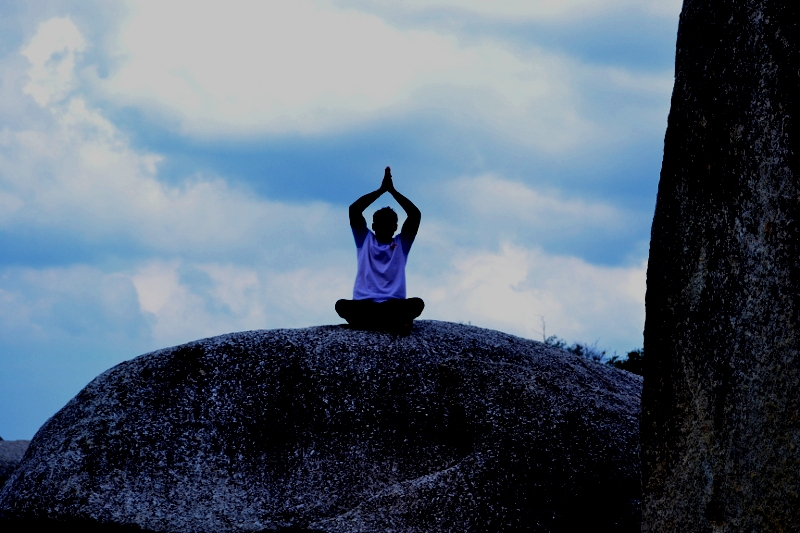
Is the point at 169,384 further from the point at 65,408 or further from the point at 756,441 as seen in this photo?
the point at 756,441

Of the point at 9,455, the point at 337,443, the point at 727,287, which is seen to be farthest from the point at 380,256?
the point at 9,455

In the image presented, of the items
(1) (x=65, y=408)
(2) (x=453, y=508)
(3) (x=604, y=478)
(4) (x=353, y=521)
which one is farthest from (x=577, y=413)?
(1) (x=65, y=408)

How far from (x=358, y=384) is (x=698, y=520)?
513 cm

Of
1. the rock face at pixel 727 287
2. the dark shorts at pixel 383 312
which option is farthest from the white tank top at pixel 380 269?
the rock face at pixel 727 287

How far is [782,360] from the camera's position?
17.8 ft

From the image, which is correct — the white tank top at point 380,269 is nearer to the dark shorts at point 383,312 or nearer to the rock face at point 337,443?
the dark shorts at point 383,312

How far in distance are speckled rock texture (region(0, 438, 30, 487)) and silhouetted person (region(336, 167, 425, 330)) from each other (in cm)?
823

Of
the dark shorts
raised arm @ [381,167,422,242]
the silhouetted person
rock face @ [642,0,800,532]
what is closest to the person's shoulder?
the silhouetted person

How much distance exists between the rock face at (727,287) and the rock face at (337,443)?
3.34 meters

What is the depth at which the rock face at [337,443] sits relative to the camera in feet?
31.1

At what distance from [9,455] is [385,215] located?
389 inches

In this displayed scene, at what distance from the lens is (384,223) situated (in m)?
11.9

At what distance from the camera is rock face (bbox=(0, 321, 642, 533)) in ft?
31.1

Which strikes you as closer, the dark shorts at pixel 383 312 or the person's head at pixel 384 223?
the dark shorts at pixel 383 312
